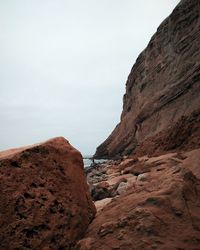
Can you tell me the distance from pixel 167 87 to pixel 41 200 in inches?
821

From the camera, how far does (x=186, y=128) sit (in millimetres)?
13586

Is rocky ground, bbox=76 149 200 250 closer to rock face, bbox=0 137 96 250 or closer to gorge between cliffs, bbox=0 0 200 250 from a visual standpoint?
gorge between cliffs, bbox=0 0 200 250

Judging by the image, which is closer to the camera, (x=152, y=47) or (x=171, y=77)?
(x=171, y=77)

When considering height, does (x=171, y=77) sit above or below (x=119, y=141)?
above

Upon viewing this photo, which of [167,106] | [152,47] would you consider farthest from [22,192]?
[152,47]

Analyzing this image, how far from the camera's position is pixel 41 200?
3.75 meters

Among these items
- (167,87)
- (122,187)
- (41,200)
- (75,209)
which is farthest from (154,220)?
(167,87)

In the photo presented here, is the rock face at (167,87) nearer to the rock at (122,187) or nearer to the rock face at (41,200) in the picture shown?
the rock at (122,187)

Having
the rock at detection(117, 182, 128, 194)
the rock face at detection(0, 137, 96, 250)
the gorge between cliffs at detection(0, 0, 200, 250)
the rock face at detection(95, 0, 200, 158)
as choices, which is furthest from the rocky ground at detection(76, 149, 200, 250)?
the rock face at detection(95, 0, 200, 158)

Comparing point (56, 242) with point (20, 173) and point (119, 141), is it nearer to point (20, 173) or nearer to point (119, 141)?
point (20, 173)

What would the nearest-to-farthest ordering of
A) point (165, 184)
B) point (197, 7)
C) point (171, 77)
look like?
1. point (165, 184)
2. point (197, 7)
3. point (171, 77)

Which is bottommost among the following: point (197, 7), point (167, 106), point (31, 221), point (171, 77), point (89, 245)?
point (89, 245)

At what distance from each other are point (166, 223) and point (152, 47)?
27.1m

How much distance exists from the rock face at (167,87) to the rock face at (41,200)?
367 inches
